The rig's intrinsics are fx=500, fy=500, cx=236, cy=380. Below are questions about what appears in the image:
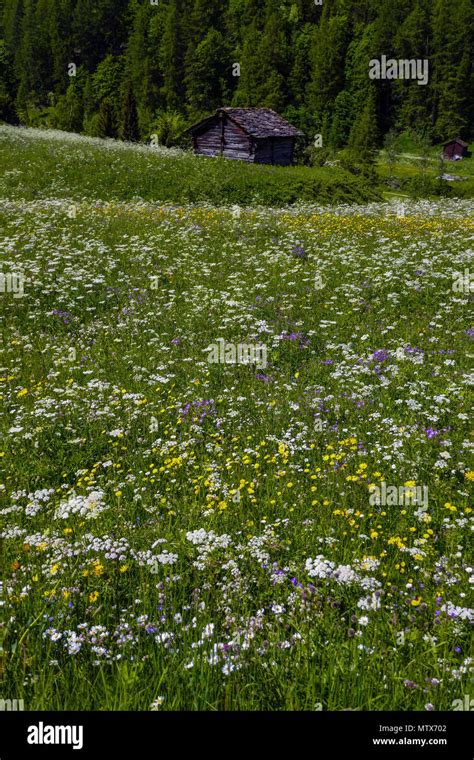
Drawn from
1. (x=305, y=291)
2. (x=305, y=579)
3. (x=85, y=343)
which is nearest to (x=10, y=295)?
(x=85, y=343)

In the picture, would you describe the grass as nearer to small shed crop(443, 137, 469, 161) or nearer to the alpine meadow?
the alpine meadow

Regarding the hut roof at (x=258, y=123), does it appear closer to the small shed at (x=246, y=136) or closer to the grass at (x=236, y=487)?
the small shed at (x=246, y=136)

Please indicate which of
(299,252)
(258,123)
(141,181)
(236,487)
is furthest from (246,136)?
(236,487)

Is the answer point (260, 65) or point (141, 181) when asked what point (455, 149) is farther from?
point (141, 181)

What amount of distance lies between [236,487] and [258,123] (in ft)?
168

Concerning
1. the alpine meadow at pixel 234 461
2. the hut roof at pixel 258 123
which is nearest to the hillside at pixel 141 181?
the alpine meadow at pixel 234 461

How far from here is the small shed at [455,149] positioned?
3344 inches

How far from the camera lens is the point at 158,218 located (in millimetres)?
19141

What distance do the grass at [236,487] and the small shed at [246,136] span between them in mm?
39540

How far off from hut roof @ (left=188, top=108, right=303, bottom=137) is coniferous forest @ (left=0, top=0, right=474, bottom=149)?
35657mm

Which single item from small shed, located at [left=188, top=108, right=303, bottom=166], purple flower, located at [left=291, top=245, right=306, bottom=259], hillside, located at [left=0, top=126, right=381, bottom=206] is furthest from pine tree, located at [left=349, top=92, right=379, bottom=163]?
purple flower, located at [left=291, top=245, right=306, bottom=259]

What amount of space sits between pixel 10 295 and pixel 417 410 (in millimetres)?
9425

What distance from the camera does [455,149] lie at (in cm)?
8556
